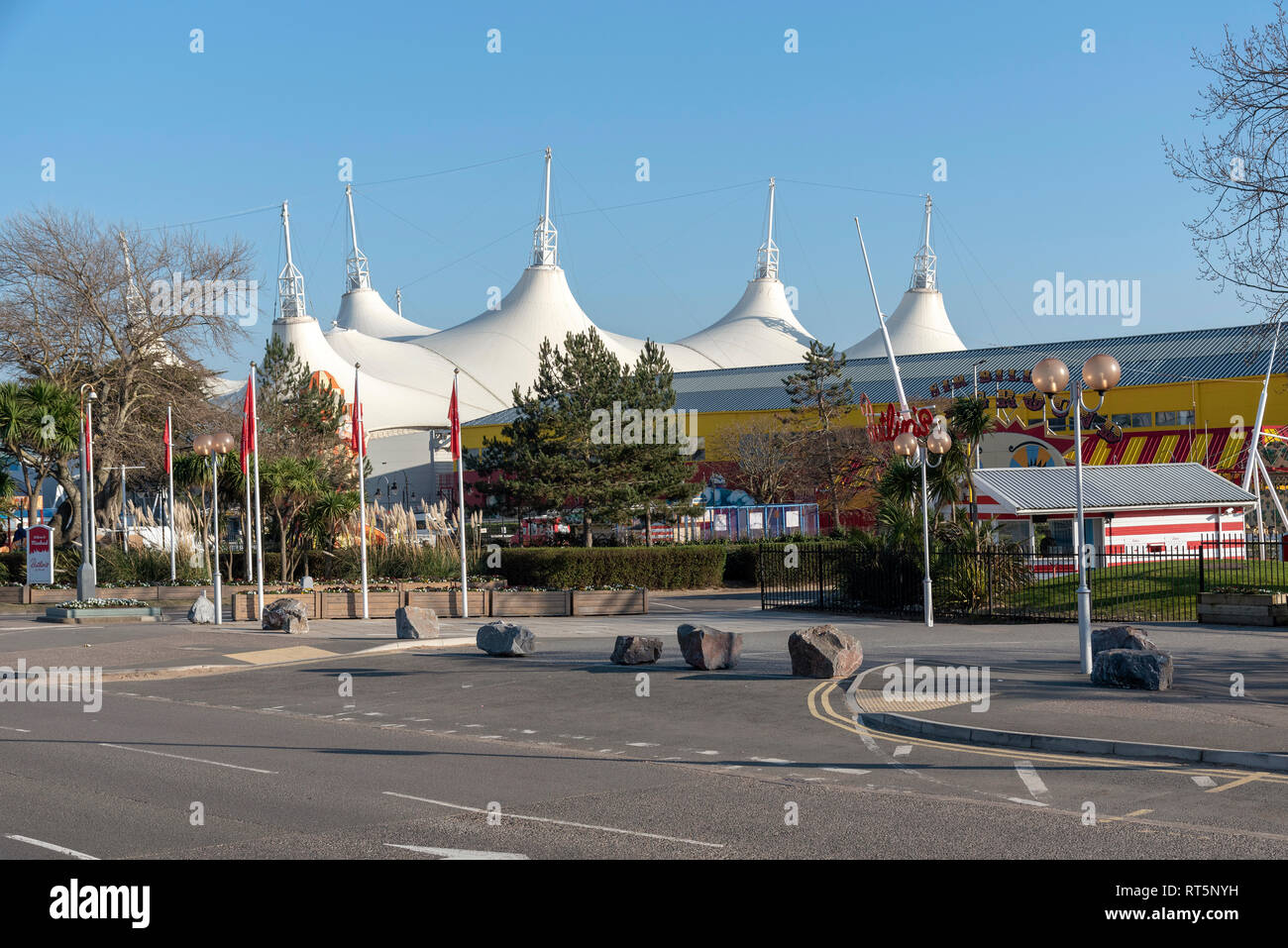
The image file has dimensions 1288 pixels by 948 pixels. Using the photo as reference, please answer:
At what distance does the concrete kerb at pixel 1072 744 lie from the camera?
9555 mm

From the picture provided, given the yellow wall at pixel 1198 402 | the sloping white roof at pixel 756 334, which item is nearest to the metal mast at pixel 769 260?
the sloping white roof at pixel 756 334

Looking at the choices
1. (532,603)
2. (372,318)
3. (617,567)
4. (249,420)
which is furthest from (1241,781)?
(372,318)

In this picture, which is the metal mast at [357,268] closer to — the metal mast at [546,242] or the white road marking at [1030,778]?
the metal mast at [546,242]

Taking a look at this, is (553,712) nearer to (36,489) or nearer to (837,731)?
(837,731)

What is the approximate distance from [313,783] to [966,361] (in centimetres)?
6501

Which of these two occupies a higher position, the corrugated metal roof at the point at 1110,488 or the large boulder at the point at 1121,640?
the corrugated metal roof at the point at 1110,488

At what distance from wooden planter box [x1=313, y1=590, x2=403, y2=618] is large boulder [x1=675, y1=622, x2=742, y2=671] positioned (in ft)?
37.6

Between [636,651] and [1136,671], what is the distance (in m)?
6.72

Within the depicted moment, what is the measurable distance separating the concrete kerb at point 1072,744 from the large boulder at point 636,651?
540 centimetres

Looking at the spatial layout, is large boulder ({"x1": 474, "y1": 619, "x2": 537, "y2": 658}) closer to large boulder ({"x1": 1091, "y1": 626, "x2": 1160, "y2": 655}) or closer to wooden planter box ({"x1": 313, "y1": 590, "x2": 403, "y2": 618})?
wooden planter box ({"x1": 313, "y1": 590, "x2": 403, "y2": 618})

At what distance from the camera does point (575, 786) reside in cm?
928

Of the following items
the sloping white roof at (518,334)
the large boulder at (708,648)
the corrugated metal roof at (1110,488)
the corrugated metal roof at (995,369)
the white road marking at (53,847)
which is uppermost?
the sloping white roof at (518,334)

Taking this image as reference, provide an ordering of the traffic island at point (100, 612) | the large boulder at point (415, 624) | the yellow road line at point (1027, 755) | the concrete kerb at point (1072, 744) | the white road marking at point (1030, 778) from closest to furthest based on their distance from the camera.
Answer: the white road marking at point (1030, 778) < the yellow road line at point (1027, 755) < the concrete kerb at point (1072, 744) < the large boulder at point (415, 624) < the traffic island at point (100, 612)
